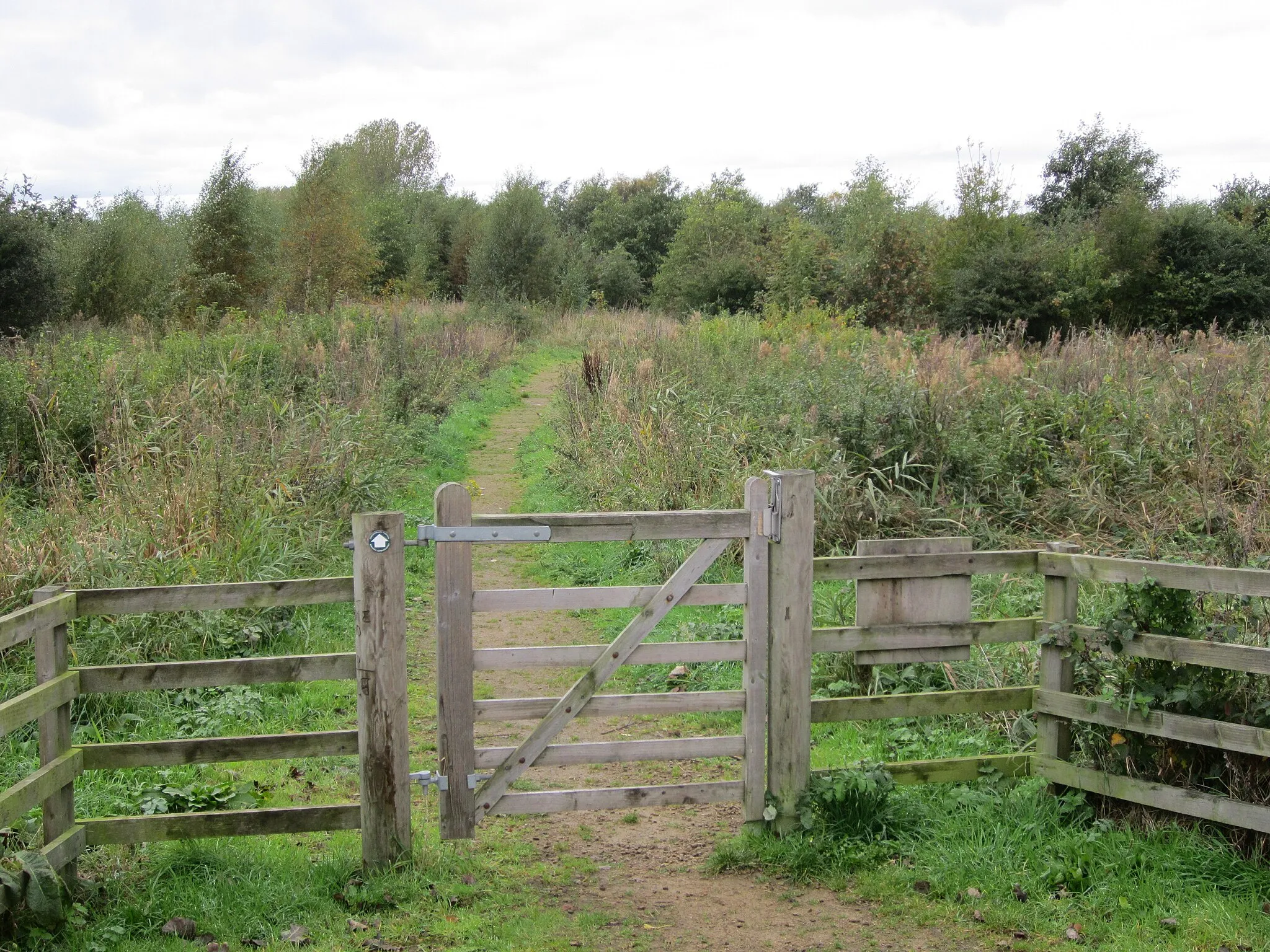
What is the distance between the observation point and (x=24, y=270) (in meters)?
24.0

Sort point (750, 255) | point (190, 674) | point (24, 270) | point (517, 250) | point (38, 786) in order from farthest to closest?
point (517, 250)
point (750, 255)
point (24, 270)
point (190, 674)
point (38, 786)

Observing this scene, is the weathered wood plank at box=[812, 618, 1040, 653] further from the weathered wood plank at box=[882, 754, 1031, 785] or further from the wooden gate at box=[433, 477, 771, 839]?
the weathered wood plank at box=[882, 754, 1031, 785]

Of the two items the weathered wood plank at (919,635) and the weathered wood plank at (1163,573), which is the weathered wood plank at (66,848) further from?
the weathered wood plank at (1163,573)

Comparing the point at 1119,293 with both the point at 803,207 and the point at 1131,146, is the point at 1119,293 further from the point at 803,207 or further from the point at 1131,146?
the point at 803,207

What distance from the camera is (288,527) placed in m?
8.41

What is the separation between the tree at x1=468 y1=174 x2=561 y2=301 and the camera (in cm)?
3953

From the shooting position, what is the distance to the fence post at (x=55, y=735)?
3.99 metres

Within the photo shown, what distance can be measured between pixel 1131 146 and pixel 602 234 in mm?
31055

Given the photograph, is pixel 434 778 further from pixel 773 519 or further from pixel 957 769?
pixel 957 769

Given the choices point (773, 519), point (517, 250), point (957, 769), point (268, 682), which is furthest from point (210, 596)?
point (517, 250)

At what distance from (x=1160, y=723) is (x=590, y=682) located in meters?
2.51

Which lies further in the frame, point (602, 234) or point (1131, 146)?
point (602, 234)

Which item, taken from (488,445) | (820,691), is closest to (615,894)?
(820,691)

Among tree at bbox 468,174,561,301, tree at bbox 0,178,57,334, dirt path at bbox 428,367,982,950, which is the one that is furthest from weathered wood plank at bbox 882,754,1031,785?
tree at bbox 468,174,561,301
